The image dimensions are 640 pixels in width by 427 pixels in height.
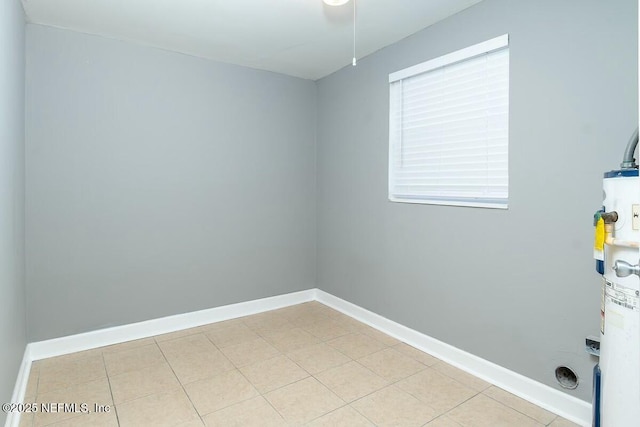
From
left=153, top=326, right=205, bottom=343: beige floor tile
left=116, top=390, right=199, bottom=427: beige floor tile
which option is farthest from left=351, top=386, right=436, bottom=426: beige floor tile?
left=153, top=326, right=205, bottom=343: beige floor tile

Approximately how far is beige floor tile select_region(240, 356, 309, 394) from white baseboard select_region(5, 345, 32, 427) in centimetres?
119

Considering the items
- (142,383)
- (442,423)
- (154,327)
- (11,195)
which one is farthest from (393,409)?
(11,195)

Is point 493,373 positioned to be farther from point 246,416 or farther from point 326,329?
point 246,416

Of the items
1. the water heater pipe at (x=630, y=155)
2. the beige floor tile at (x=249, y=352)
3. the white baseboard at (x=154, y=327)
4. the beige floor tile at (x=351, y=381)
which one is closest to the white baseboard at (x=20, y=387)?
the white baseboard at (x=154, y=327)

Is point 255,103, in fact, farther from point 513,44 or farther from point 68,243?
point 513,44

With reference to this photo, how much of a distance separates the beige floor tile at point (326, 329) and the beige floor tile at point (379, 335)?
0.17 meters

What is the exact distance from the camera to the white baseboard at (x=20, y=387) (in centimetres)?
174

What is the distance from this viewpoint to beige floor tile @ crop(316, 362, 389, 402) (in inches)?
83.7

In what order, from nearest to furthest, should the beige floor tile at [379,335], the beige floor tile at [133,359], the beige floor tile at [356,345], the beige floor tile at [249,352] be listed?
the beige floor tile at [133,359], the beige floor tile at [249,352], the beige floor tile at [356,345], the beige floor tile at [379,335]

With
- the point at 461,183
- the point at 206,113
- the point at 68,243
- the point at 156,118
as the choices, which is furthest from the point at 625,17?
the point at 68,243

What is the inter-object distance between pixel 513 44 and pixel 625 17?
1.71 ft

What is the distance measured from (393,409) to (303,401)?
1.70ft

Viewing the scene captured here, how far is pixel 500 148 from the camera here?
217 centimetres

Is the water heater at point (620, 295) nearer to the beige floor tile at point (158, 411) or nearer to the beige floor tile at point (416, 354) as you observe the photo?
the beige floor tile at point (416, 354)
